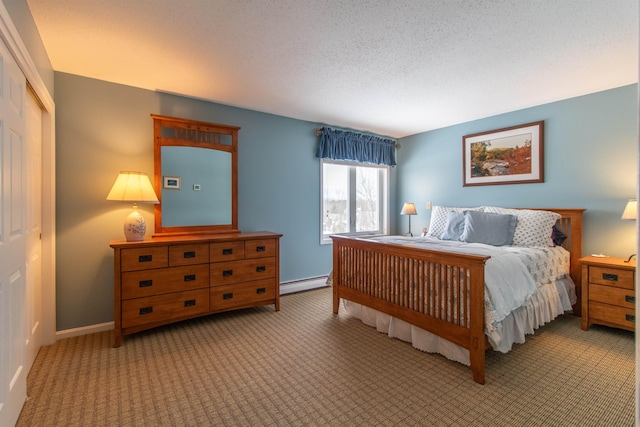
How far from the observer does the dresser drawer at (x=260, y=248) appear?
10.2 feet

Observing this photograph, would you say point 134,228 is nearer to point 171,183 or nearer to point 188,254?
point 188,254

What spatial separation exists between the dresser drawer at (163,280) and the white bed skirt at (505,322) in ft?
5.09

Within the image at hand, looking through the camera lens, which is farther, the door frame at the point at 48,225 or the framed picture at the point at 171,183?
the framed picture at the point at 171,183

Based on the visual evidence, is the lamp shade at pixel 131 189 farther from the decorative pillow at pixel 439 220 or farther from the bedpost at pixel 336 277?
the decorative pillow at pixel 439 220

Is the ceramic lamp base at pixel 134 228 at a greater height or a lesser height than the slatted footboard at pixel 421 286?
greater

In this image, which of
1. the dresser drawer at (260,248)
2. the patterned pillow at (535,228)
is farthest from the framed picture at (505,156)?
the dresser drawer at (260,248)

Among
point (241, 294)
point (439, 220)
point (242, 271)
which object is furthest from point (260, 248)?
point (439, 220)

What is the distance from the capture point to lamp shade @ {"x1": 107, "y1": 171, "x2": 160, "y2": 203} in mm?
2566

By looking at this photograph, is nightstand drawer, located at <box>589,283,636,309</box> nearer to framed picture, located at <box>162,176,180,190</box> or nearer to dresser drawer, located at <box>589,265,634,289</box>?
dresser drawer, located at <box>589,265,634,289</box>

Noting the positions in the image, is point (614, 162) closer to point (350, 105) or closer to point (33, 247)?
point (350, 105)

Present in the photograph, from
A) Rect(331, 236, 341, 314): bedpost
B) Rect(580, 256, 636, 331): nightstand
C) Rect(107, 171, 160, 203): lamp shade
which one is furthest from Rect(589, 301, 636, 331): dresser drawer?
Rect(107, 171, 160, 203): lamp shade

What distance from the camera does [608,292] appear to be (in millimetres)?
2627

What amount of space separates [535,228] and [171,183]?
391 centimetres

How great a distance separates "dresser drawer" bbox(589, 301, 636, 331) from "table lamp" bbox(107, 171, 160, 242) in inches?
165
